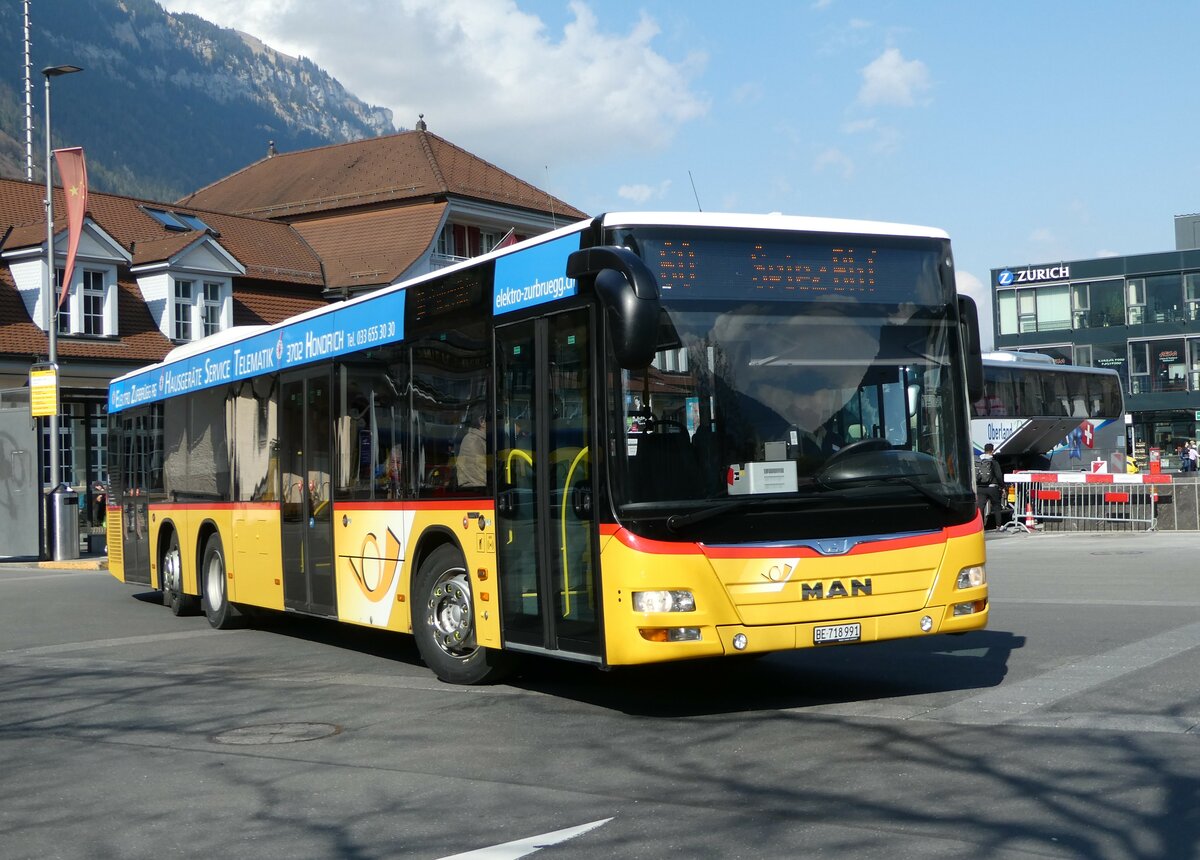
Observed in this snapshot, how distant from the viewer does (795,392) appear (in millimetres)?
8641

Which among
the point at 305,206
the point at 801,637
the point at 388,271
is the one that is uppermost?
the point at 305,206

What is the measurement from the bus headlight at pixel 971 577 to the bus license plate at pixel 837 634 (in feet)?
2.58

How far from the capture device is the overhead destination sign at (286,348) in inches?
457

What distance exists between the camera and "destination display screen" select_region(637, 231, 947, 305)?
28.3 feet

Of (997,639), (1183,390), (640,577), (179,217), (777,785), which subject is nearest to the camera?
(777,785)

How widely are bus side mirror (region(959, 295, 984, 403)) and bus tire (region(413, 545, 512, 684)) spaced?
3.50m

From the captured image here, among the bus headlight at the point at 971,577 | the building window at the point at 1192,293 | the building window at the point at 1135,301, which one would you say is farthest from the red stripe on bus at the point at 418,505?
the building window at the point at 1135,301

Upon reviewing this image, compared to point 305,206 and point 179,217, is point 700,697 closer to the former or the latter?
point 179,217

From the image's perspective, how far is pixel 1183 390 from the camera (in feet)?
240

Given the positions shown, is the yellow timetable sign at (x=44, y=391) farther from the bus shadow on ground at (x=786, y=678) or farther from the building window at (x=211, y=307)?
the bus shadow on ground at (x=786, y=678)

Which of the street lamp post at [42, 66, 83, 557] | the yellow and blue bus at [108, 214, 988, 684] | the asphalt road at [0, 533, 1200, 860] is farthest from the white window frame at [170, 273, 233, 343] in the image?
the yellow and blue bus at [108, 214, 988, 684]

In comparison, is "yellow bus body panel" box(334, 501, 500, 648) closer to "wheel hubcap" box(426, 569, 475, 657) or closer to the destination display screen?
"wheel hubcap" box(426, 569, 475, 657)

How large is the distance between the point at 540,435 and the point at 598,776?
2.58 m

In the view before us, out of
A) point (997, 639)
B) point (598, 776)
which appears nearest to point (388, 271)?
point (997, 639)
